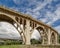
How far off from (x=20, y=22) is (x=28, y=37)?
3530 mm

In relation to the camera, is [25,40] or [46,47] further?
Result: [25,40]

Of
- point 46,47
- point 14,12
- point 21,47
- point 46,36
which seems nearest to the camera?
point 21,47

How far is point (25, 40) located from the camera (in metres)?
32.5

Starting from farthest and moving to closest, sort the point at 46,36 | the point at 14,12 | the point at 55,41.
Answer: the point at 55,41 → the point at 46,36 → the point at 14,12

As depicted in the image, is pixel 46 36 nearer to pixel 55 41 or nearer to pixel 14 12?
pixel 55 41

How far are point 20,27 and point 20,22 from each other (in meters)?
1.83

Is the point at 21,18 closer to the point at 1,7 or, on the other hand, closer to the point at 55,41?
the point at 1,7

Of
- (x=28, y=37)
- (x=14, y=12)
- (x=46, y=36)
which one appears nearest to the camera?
(x=14, y=12)

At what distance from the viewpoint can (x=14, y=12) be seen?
3102cm

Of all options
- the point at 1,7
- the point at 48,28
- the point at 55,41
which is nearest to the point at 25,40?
the point at 1,7

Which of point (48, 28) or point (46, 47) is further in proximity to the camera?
point (48, 28)

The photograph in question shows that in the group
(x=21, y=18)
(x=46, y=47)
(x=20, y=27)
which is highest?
(x=21, y=18)

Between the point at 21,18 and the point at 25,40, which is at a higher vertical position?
the point at 21,18

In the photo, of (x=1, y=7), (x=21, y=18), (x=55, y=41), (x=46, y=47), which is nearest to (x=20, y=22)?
(x=21, y=18)
